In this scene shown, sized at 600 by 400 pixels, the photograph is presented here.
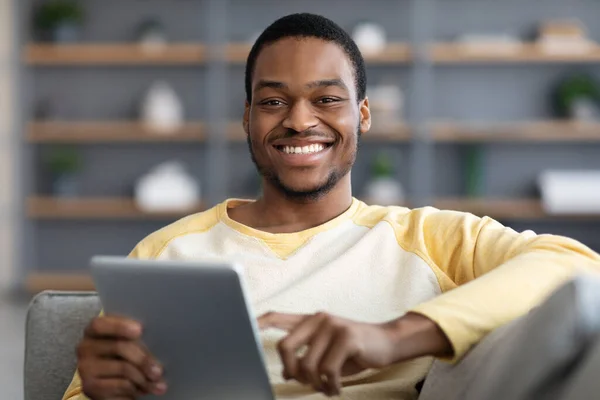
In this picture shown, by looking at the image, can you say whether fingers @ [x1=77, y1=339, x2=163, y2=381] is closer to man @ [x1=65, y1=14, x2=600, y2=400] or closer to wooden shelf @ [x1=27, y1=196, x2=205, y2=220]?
man @ [x1=65, y1=14, x2=600, y2=400]

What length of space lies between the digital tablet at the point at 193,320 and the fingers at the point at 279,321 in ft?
0.08

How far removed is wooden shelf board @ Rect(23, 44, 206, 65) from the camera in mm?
5637

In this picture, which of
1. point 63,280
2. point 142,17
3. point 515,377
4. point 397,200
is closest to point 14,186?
point 63,280

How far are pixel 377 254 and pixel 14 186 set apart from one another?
4.68 m

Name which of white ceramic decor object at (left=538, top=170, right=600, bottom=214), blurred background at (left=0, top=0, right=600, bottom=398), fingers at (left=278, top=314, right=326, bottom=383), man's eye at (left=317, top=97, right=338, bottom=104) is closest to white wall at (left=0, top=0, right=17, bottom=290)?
blurred background at (left=0, top=0, right=600, bottom=398)

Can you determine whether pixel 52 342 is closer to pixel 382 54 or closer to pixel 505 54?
pixel 382 54

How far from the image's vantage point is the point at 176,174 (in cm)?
565

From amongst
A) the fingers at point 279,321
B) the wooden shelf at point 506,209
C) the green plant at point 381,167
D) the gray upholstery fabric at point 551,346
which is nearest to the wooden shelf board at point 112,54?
the green plant at point 381,167

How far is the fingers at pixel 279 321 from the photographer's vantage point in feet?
3.40

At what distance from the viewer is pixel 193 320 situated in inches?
41.8

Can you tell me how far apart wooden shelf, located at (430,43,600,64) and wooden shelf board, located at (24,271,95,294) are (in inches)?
93.2

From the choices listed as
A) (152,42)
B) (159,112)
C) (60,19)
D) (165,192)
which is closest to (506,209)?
(165,192)

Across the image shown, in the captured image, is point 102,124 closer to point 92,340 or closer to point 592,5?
point 592,5

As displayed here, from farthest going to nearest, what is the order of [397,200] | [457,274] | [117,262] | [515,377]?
[397,200] < [457,274] < [117,262] < [515,377]
